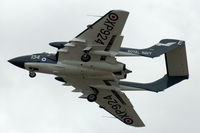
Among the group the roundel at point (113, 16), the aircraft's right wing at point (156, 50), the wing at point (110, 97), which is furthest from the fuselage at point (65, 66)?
the roundel at point (113, 16)

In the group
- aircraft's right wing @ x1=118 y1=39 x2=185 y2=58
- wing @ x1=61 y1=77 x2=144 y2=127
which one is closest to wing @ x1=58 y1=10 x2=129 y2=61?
aircraft's right wing @ x1=118 y1=39 x2=185 y2=58

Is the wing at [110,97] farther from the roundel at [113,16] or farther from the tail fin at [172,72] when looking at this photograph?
the roundel at [113,16]

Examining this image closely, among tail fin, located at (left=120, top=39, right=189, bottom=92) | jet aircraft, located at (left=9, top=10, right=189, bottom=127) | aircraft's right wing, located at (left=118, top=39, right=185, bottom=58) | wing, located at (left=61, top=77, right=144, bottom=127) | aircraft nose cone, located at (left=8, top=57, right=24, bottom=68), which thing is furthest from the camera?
wing, located at (left=61, top=77, right=144, bottom=127)

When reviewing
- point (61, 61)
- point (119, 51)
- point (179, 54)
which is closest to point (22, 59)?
point (61, 61)

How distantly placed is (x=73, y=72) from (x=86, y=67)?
1470 millimetres

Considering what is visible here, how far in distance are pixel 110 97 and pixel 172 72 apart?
8516mm

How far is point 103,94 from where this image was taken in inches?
3477

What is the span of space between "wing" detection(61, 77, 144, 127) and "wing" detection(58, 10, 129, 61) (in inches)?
178

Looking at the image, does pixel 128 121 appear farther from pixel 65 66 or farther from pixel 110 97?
pixel 65 66

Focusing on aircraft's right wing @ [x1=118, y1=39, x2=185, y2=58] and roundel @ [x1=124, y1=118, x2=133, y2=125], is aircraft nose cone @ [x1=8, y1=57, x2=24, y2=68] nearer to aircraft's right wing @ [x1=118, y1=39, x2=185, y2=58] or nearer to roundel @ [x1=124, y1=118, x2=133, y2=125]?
aircraft's right wing @ [x1=118, y1=39, x2=185, y2=58]

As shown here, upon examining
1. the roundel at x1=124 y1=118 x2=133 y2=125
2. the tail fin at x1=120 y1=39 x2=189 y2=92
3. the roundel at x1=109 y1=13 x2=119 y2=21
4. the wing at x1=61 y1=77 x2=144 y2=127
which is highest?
the roundel at x1=109 y1=13 x2=119 y2=21

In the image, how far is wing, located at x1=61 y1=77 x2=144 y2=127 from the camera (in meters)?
84.2

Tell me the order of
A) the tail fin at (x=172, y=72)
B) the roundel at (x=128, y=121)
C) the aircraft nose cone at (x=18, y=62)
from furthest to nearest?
1. the roundel at (x=128, y=121)
2. the aircraft nose cone at (x=18, y=62)
3. the tail fin at (x=172, y=72)

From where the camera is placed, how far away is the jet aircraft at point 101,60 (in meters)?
77.5
